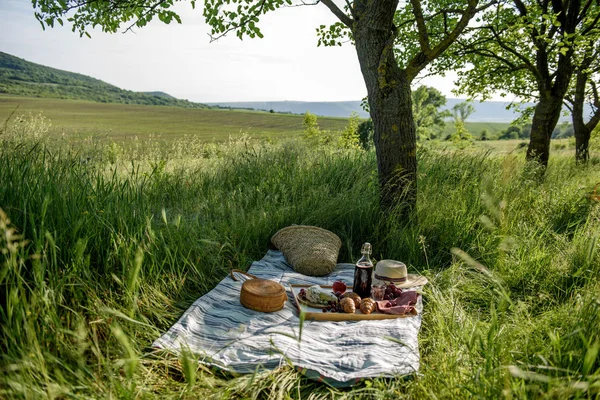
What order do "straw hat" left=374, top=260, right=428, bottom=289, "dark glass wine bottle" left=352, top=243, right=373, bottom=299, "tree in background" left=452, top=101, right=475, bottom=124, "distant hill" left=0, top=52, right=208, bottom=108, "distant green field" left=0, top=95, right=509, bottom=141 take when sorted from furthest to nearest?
"distant hill" left=0, top=52, right=208, bottom=108
"tree in background" left=452, top=101, right=475, bottom=124
"distant green field" left=0, top=95, right=509, bottom=141
"straw hat" left=374, top=260, right=428, bottom=289
"dark glass wine bottle" left=352, top=243, right=373, bottom=299

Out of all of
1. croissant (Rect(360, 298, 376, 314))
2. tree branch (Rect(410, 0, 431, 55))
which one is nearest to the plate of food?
croissant (Rect(360, 298, 376, 314))

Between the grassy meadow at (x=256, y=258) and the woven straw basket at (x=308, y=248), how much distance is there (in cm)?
35

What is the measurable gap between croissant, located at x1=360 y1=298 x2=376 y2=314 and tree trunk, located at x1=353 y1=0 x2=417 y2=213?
161 centimetres

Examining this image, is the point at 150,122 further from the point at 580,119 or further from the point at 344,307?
the point at 344,307

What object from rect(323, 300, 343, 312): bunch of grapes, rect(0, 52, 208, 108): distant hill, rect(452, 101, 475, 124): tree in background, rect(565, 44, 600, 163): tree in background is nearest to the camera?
rect(323, 300, 343, 312): bunch of grapes

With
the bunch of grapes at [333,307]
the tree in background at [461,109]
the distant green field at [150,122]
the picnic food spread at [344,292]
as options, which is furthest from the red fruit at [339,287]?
the tree in background at [461,109]

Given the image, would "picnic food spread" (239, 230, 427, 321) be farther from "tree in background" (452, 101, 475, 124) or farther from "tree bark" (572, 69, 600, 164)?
"tree in background" (452, 101, 475, 124)

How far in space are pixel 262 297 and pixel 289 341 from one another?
48 centimetres

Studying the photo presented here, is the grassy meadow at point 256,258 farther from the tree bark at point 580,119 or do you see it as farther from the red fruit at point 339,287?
the tree bark at point 580,119

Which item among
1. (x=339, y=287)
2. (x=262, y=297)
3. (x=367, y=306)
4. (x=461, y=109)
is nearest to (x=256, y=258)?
(x=339, y=287)

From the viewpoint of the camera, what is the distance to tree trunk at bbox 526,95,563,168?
8.48 m

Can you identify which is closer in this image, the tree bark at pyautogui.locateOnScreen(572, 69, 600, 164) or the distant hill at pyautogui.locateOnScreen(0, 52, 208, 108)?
the tree bark at pyautogui.locateOnScreen(572, 69, 600, 164)

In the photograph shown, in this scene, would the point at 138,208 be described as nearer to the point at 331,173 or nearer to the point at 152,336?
the point at 152,336

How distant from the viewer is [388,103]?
4777mm
